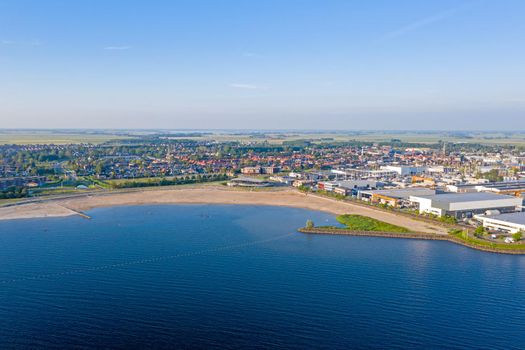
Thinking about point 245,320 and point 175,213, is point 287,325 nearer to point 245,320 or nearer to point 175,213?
point 245,320

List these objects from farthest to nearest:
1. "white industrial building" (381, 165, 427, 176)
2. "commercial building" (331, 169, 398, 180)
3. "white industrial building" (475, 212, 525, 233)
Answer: "white industrial building" (381, 165, 427, 176), "commercial building" (331, 169, 398, 180), "white industrial building" (475, 212, 525, 233)

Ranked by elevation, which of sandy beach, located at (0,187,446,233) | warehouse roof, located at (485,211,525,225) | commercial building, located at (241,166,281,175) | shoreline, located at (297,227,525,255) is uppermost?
warehouse roof, located at (485,211,525,225)

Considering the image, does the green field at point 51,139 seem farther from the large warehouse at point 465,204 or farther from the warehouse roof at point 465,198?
the warehouse roof at point 465,198

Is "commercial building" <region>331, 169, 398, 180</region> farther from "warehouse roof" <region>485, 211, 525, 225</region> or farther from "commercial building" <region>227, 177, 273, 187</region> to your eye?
"warehouse roof" <region>485, 211, 525, 225</region>

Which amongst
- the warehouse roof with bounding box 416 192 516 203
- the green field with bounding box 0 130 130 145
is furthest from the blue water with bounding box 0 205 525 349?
the green field with bounding box 0 130 130 145

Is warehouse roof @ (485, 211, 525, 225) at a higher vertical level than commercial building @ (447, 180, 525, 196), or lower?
lower

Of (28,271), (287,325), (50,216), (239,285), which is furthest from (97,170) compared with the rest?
(287,325)
